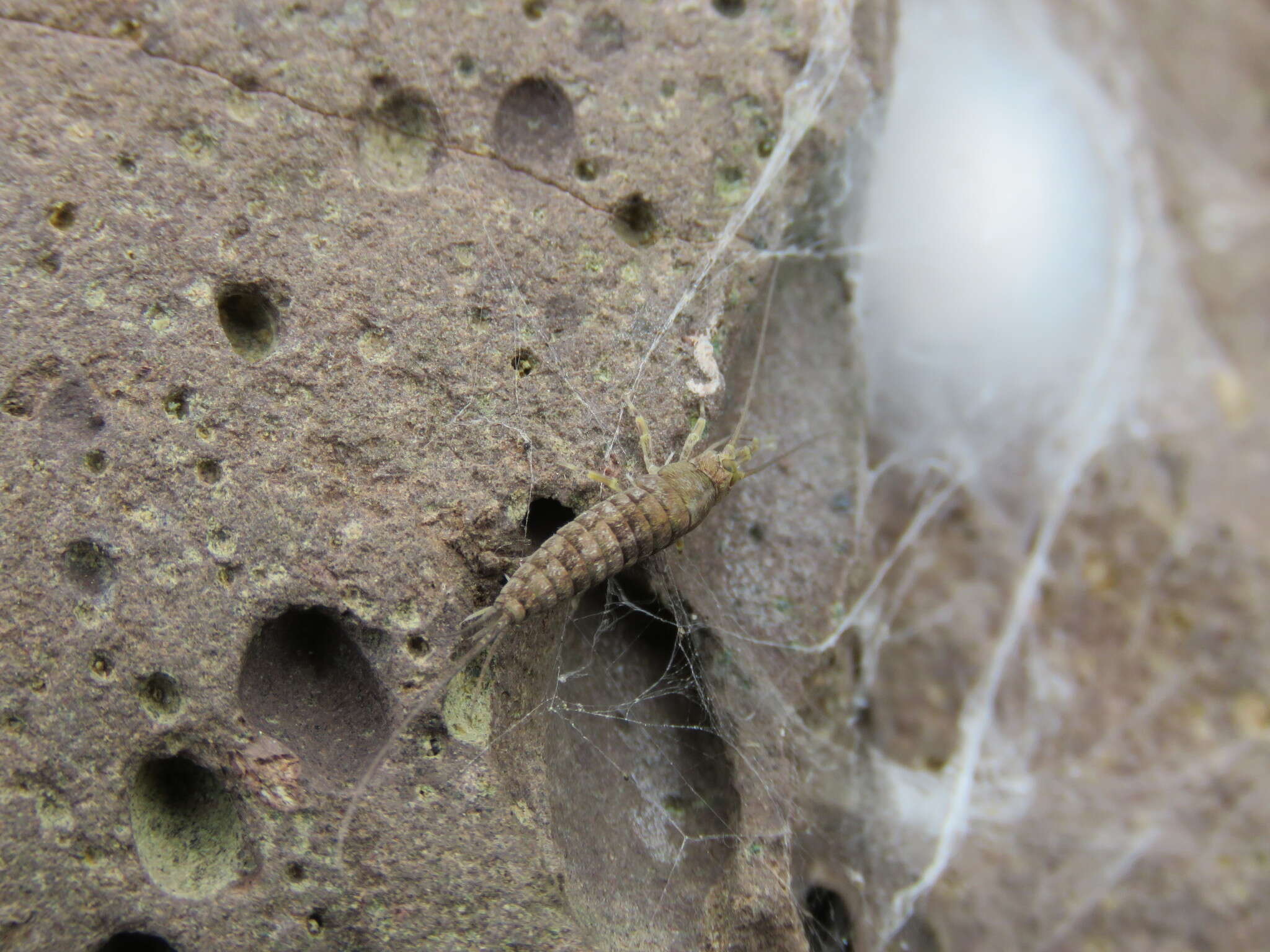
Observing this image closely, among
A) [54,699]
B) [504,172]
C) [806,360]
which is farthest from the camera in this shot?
[806,360]

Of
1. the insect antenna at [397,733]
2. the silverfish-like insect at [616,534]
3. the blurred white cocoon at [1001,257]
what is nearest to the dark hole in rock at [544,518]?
the silverfish-like insect at [616,534]

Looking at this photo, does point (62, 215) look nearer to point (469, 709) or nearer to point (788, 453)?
point (469, 709)

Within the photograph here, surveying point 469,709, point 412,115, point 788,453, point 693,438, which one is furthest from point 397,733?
point 412,115

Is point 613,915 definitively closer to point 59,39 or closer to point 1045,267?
point 59,39

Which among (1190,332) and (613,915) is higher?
(1190,332)

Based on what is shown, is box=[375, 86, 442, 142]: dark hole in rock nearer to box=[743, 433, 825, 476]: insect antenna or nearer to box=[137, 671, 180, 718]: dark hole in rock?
box=[743, 433, 825, 476]: insect antenna

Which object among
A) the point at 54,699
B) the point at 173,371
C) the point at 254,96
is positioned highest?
the point at 254,96

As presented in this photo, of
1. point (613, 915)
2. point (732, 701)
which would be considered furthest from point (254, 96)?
point (613, 915)
